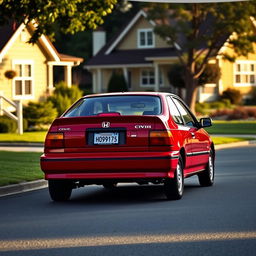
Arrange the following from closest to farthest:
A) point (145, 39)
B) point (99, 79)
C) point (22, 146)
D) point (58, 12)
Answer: point (58, 12), point (22, 146), point (145, 39), point (99, 79)

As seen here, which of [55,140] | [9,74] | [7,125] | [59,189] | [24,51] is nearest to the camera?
[55,140]

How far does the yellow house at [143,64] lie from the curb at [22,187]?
4661 centimetres

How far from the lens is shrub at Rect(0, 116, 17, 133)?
3747 cm

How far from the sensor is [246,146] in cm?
3075

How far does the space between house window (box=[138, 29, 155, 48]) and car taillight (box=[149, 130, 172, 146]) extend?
5315cm

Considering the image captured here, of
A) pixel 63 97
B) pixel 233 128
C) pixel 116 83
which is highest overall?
pixel 116 83

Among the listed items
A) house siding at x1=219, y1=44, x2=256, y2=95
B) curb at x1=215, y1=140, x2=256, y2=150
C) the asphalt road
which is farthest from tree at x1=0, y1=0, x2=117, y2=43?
house siding at x1=219, y1=44, x2=256, y2=95

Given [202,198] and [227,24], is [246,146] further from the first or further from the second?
[227,24]

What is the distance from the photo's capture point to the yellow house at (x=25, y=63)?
42.2 meters

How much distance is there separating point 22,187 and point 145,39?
167 ft

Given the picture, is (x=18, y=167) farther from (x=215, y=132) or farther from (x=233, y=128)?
(x=233, y=128)

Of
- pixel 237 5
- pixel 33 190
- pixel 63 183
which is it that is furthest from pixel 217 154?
pixel 237 5

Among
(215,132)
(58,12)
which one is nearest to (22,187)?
(58,12)

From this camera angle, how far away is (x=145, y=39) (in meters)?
66.9
